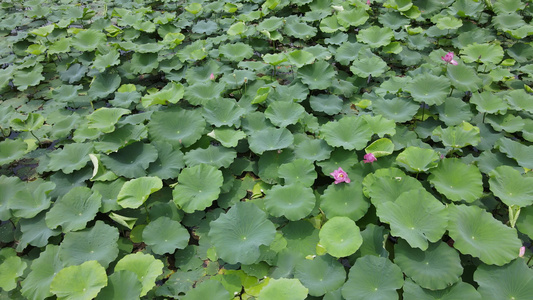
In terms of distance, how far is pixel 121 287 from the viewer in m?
2.73

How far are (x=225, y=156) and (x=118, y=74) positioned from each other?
2595mm

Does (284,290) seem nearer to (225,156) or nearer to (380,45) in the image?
(225,156)

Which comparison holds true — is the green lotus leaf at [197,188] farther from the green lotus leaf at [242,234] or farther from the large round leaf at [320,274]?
the large round leaf at [320,274]

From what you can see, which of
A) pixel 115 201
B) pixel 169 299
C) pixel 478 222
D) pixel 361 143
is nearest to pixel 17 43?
pixel 115 201

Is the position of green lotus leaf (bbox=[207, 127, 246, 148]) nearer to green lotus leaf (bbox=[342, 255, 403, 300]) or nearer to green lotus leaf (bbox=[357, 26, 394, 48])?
green lotus leaf (bbox=[342, 255, 403, 300])

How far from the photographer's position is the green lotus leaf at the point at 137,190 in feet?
10.8

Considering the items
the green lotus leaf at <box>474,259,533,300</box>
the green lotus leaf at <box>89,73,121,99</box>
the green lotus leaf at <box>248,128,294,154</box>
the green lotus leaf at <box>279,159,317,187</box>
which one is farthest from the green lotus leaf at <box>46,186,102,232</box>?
the green lotus leaf at <box>474,259,533,300</box>

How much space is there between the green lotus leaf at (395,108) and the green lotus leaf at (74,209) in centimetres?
306

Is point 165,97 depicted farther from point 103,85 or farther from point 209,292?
point 209,292

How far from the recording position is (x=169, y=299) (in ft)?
9.43

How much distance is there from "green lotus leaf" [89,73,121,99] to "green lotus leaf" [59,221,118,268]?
2301 millimetres

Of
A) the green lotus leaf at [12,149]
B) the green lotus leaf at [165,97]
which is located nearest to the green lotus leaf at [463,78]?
the green lotus leaf at [165,97]

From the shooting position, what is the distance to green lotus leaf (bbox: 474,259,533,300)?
8.25 ft

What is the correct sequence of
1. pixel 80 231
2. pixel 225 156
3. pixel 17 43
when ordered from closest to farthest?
pixel 80 231
pixel 225 156
pixel 17 43
